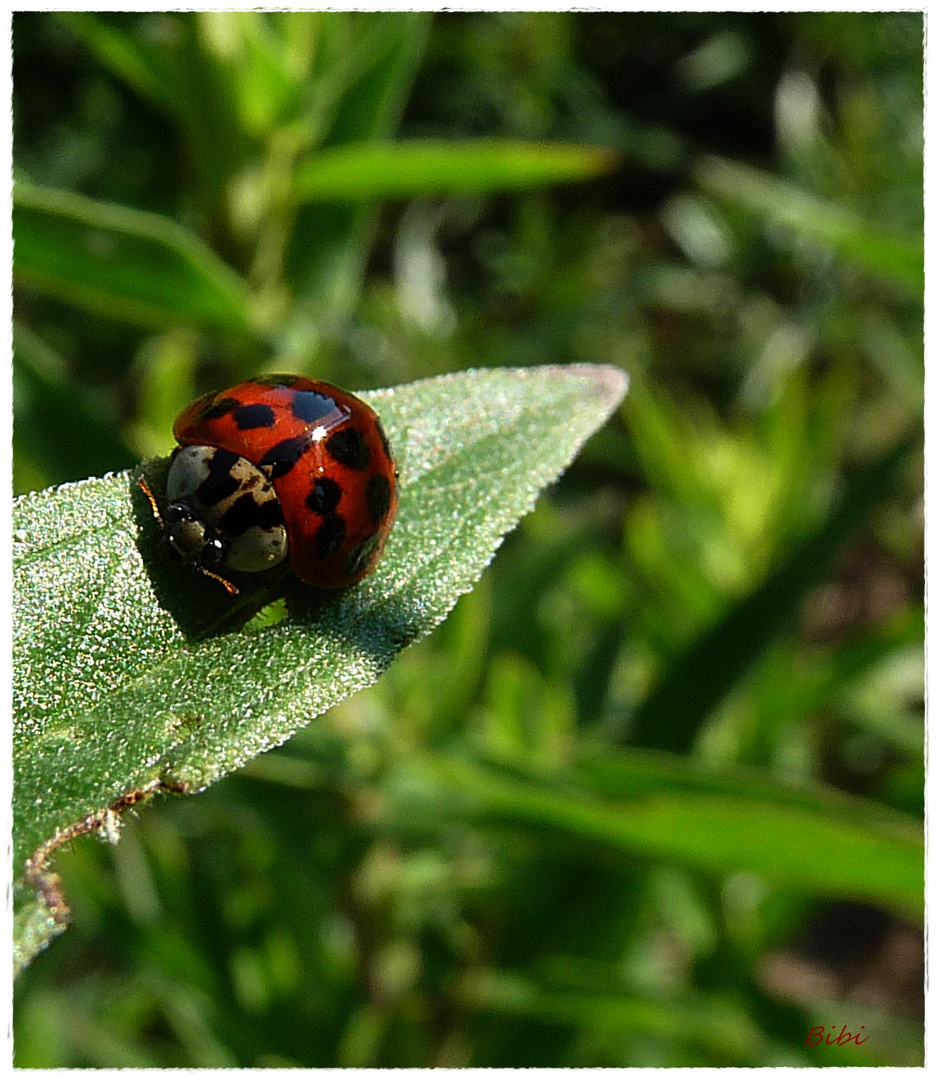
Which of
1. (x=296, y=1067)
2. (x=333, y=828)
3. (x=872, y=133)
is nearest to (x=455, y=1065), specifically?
(x=296, y=1067)

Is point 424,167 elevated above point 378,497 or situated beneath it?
elevated above

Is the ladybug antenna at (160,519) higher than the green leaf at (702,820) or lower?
higher

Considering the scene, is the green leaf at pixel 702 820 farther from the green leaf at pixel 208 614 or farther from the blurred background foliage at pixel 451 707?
the green leaf at pixel 208 614

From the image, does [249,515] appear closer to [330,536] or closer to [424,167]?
[330,536]

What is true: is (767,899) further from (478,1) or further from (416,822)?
(478,1)

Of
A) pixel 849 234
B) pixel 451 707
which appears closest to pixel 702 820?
pixel 451 707

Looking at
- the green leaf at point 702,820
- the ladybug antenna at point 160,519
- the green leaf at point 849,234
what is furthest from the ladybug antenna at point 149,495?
the green leaf at point 849,234
